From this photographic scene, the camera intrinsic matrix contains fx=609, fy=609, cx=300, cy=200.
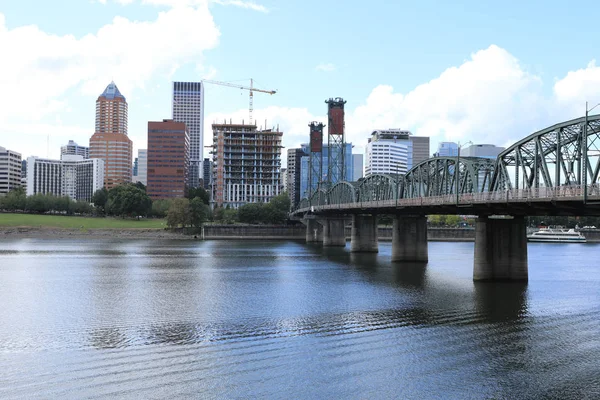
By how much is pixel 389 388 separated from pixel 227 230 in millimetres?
154745

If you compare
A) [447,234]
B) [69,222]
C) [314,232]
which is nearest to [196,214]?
[314,232]

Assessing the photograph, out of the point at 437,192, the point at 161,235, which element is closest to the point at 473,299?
the point at 437,192

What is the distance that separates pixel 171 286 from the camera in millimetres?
61031

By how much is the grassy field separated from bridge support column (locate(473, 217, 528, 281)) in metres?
137

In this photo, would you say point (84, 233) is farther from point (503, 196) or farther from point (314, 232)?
point (503, 196)

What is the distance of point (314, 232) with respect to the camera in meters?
172

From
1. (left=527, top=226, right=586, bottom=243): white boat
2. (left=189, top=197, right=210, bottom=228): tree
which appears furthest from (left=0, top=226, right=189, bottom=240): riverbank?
(left=527, top=226, right=586, bottom=243): white boat

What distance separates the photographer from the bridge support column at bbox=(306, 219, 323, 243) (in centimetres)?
17000

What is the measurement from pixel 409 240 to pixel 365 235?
83.7ft

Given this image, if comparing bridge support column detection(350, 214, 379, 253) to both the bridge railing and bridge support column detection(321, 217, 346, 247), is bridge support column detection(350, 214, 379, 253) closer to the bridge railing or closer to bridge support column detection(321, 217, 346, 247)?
bridge support column detection(321, 217, 346, 247)

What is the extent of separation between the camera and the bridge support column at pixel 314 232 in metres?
170

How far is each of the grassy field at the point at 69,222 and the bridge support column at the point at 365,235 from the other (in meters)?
86.0

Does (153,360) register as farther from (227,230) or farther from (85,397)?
(227,230)

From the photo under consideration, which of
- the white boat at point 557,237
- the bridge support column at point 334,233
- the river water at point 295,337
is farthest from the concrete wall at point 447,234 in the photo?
the river water at point 295,337
